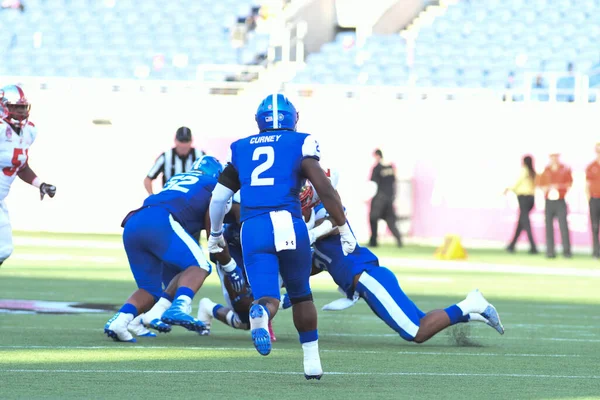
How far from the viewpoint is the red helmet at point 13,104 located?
968cm

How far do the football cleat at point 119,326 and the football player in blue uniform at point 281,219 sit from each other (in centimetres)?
179

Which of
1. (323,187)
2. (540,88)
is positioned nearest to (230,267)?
(323,187)

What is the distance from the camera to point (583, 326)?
34.1ft

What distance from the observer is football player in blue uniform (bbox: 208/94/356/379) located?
6.49m

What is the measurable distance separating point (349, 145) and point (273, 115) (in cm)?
1887

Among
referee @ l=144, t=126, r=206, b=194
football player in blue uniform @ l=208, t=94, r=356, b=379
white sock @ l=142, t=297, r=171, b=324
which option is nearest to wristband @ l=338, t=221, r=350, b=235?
football player in blue uniform @ l=208, t=94, r=356, b=379

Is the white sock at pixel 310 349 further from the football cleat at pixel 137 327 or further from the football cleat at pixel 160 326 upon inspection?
the football cleat at pixel 137 327

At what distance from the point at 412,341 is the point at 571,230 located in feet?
52.0

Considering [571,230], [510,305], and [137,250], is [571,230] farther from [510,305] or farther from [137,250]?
[137,250]

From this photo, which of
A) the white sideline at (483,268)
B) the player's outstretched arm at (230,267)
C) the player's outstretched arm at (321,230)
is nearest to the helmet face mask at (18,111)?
the player's outstretched arm at (230,267)

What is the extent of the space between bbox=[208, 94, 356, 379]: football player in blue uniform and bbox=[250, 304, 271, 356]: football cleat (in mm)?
88

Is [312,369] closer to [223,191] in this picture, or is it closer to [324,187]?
[324,187]

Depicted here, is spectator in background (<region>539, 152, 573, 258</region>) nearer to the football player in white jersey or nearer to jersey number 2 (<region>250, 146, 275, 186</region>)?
the football player in white jersey

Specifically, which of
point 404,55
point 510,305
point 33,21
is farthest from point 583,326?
point 33,21
